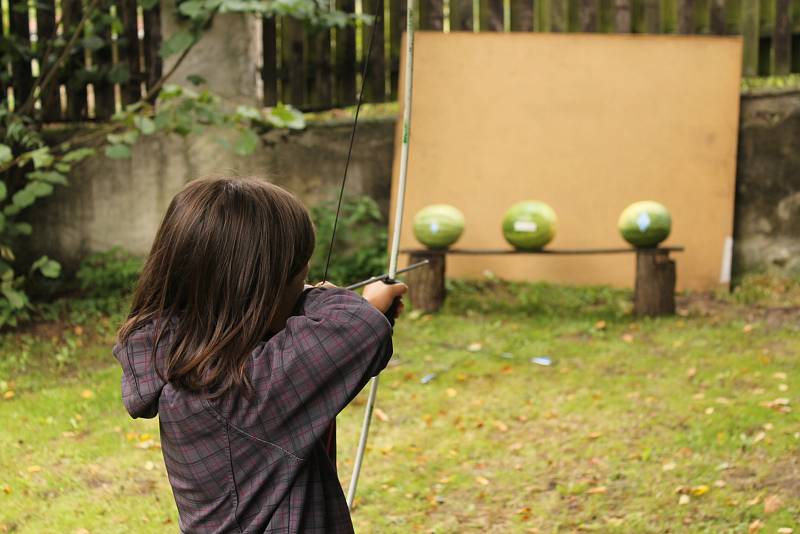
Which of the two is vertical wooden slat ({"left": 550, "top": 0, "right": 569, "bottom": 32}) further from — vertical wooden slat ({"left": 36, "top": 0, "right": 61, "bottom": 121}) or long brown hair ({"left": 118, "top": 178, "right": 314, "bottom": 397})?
long brown hair ({"left": 118, "top": 178, "right": 314, "bottom": 397})

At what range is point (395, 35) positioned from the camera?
703 cm

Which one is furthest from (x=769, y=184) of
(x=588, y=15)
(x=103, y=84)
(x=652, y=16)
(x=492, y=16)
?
(x=103, y=84)

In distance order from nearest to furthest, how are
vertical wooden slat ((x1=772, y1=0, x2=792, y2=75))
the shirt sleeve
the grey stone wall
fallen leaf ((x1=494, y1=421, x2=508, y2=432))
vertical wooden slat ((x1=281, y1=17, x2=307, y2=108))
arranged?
the shirt sleeve → fallen leaf ((x1=494, y1=421, x2=508, y2=432)) → the grey stone wall → vertical wooden slat ((x1=772, y1=0, x2=792, y2=75)) → vertical wooden slat ((x1=281, y1=17, x2=307, y2=108))

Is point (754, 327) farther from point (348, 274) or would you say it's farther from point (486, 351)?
point (348, 274)

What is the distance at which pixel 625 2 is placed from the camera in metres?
6.68

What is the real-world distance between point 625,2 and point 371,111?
6.81ft

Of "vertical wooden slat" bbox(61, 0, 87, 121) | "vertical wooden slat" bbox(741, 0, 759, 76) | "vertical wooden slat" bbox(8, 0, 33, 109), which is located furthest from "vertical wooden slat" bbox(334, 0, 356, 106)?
"vertical wooden slat" bbox(741, 0, 759, 76)

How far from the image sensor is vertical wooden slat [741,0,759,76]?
6.54 meters

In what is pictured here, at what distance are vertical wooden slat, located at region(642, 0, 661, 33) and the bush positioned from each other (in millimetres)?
2412

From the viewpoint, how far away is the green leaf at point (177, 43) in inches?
236

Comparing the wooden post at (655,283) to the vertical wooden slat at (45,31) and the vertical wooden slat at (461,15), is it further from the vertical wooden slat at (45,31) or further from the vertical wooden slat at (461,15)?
the vertical wooden slat at (45,31)

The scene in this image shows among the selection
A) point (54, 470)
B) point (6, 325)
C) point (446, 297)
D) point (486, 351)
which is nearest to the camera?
point (54, 470)

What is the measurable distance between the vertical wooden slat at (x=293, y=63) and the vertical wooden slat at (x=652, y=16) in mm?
2610

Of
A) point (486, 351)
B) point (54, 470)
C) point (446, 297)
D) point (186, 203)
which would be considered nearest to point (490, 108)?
point (446, 297)
